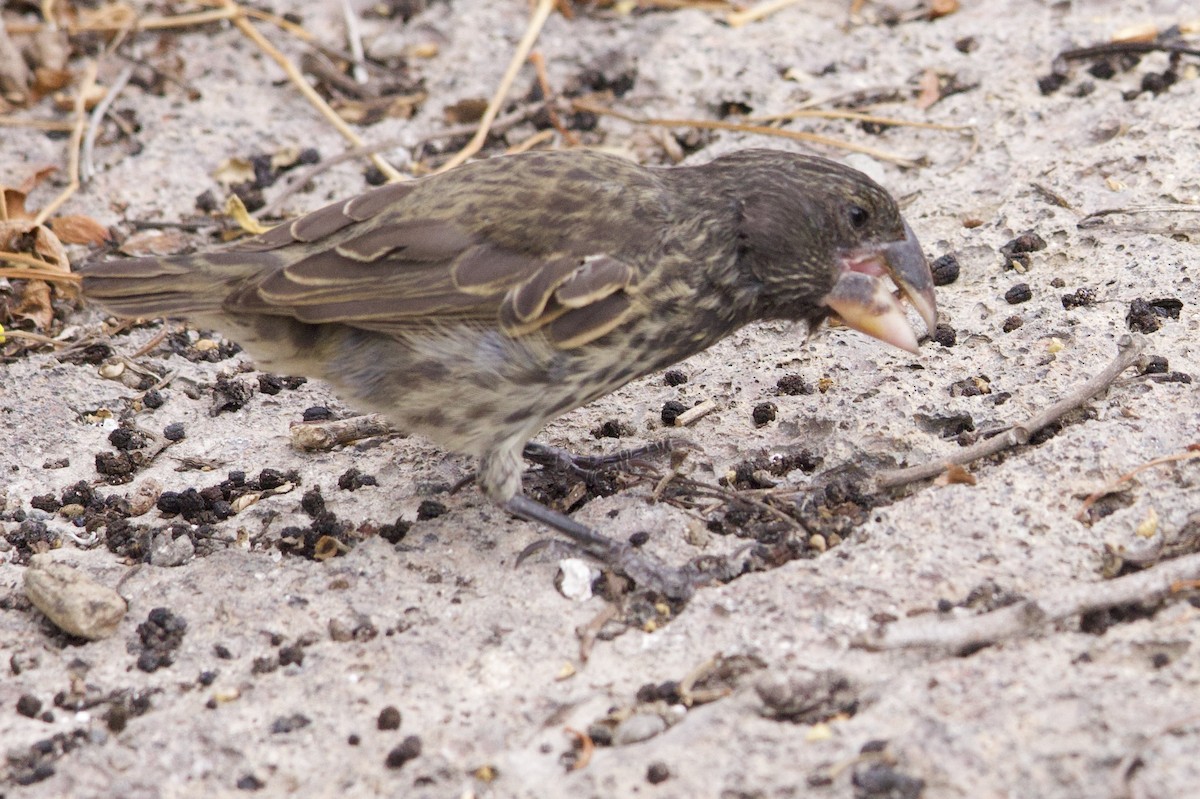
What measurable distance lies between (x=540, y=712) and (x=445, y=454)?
148 cm

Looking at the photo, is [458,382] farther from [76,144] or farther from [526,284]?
[76,144]

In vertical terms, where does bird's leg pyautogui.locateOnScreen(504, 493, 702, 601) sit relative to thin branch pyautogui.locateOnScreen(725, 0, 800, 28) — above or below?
below

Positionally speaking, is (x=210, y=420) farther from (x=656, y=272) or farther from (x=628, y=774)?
(x=628, y=774)

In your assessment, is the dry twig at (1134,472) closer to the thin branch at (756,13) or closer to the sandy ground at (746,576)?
the sandy ground at (746,576)

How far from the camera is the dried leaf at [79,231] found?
5.51 m

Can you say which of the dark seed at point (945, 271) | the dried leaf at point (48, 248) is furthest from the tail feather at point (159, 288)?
the dark seed at point (945, 271)

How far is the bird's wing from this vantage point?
12.9 ft

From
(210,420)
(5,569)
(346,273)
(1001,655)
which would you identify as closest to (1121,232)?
(1001,655)

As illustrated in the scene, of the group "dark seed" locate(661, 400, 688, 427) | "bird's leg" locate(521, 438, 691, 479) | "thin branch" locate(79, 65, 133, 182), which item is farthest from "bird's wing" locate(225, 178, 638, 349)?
"thin branch" locate(79, 65, 133, 182)

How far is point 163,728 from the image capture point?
3.31 metres

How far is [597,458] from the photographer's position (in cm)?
440

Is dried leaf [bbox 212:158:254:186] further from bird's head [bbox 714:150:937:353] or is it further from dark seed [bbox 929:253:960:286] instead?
dark seed [bbox 929:253:960:286]

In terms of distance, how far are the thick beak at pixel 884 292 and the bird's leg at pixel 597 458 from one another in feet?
2.21

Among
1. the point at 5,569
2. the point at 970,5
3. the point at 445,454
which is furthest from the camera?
the point at 970,5
